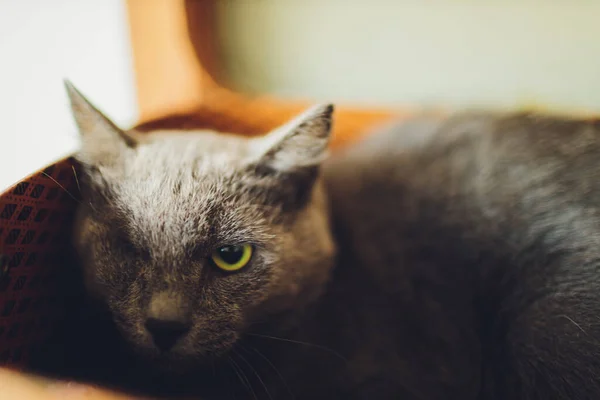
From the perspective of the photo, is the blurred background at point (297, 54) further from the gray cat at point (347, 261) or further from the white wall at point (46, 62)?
the gray cat at point (347, 261)

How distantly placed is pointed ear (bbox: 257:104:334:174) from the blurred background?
50 centimetres

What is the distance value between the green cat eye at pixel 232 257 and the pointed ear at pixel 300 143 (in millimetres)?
151

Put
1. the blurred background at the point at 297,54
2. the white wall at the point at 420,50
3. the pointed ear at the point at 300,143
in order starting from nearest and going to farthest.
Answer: the pointed ear at the point at 300,143 < the blurred background at the point at 297,54 < the white wall at the point at 420,50

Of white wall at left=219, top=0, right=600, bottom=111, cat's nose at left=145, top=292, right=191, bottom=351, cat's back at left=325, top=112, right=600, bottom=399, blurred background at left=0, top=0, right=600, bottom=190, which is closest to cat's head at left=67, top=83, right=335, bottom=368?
cat's nose at left=145, top=292, right=191, bottom=351

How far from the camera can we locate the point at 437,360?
945mm

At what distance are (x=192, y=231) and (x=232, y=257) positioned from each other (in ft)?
0.30

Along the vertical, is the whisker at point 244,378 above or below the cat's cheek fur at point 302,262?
below

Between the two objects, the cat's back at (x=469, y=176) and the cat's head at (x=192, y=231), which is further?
the cat's back at (x=469, y=176)

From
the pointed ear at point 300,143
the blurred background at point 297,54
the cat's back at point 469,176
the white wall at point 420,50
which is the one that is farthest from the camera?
the white wall at point 420,50

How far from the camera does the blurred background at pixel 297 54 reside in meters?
1.35

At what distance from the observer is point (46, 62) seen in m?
1.38

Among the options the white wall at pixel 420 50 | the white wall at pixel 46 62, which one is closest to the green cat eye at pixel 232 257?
the white wall at pixel 46 62

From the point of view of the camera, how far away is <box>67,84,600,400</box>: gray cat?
0.77m

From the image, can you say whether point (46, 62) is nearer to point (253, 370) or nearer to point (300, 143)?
point (300, 143)
